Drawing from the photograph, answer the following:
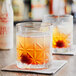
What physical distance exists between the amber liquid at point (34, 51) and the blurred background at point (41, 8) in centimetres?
251

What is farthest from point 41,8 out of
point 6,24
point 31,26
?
point 31,26

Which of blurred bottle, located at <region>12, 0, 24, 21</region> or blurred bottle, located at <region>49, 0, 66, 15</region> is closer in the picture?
blurred bottle, located at <region>12, 0, 24, 21</region>

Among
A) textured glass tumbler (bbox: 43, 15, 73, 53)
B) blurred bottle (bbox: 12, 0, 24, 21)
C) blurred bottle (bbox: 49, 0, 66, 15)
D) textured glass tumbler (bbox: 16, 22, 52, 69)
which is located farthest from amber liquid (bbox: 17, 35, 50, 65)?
blurred bottle (bbox: 49, 0, 66, 15)

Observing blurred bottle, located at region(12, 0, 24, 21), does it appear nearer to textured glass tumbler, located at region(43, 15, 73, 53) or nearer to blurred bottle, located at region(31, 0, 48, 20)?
blurred bottle, located at region(31, 0, 48, 20)

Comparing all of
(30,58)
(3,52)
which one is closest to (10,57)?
(3,52)

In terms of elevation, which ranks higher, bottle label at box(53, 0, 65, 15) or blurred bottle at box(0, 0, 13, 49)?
bottle label at box(53, 0, 65, 15)

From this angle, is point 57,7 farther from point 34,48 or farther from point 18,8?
point 34,48

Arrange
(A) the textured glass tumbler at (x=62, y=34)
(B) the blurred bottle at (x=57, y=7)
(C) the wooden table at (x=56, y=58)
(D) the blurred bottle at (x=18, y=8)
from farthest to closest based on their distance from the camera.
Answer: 1. (B) the blurred bottle at (x=57, y=7)
2. (D) the blurred bottle at (x=18, y=8)
3. (A) the textured glass tumbler at (x=62, y=34)
4. (C) the wooden table at (x=56, y=58)

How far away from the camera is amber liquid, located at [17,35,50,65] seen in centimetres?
96

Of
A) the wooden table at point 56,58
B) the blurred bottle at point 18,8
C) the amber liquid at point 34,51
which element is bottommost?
the wooden table at point 56,58

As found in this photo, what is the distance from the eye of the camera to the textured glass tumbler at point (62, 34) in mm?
1280

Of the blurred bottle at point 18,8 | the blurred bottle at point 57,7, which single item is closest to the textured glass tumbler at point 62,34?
the blurred bottle at point 18,8

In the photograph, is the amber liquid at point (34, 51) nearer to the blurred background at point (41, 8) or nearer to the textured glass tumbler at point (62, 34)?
the textured glass tumbler at point (62, 34)

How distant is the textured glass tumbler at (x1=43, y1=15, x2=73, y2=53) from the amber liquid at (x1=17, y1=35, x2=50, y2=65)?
0.30 m
